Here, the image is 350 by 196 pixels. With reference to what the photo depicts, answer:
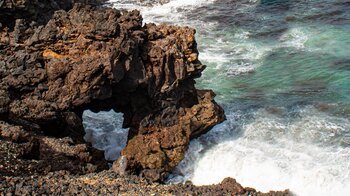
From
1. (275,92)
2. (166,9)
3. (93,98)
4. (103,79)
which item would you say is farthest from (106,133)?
(166,9)

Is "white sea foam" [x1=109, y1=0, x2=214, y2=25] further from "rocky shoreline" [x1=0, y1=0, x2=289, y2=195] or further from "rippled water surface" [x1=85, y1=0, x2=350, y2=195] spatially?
"rocky shoreline" [x1=0, y1=0, x2=289, y2=195]

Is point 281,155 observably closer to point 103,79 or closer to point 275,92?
point 275,92

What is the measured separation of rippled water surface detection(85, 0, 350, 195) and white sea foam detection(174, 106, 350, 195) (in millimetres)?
59

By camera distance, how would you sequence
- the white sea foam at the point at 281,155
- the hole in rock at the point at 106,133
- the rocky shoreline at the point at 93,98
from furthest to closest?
the hole in rock at the point at 106,133 → the white sea foam at the point at 281,155 → the rocky shoreline at the point at 93,98

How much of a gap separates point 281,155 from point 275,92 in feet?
28.6

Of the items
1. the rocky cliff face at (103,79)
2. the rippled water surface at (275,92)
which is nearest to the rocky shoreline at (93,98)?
the rocky cliff face at (103,79)

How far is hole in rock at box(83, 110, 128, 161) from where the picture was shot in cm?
3281

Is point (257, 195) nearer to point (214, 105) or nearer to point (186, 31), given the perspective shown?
Answer: point (214, 105)

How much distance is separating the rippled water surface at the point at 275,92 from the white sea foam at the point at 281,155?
0.06m

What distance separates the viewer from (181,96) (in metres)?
32.1

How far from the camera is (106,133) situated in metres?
34.6

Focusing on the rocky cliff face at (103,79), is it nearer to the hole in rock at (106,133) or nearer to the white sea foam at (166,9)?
the hole in rock at (106,133)

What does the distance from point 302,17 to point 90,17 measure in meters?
31.3

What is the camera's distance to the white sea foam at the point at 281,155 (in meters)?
29.2
